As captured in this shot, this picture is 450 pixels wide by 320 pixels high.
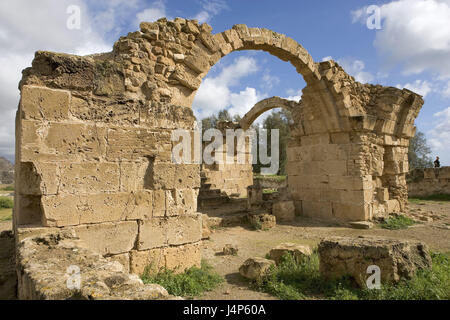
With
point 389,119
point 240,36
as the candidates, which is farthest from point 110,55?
point 389,119

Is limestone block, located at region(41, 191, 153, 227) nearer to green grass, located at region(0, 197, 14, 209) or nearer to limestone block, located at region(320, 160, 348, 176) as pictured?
limestone block, located at region(320, 160, 348, 176)

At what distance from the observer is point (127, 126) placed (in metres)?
3.70

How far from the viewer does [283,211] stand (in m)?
8.36

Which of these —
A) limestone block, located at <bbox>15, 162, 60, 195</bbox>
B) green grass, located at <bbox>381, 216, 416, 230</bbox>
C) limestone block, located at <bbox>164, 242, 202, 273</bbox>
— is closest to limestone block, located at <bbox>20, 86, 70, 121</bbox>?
limestone block, located at <bbox>15, 162, 60, 195</bbox>

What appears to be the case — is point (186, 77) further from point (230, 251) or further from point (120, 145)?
point (230, 251)

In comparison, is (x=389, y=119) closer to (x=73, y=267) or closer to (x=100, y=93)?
(x=100, y=93)

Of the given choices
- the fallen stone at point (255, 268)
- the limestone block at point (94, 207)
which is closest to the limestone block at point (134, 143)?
the limestone block at point (94, 207)

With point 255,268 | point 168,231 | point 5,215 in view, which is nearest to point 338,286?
point 255,268

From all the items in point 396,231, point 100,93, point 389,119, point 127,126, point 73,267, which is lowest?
point 396,231

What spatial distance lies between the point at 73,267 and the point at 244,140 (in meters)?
13.1

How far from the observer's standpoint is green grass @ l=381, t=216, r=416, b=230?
7.39 m

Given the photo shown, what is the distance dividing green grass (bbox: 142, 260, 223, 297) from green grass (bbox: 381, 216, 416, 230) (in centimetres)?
541

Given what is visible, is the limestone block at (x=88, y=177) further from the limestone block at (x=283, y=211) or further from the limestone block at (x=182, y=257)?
the limestone block at (x=283, y=211)

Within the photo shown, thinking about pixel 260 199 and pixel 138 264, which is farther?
pixel 260 199
